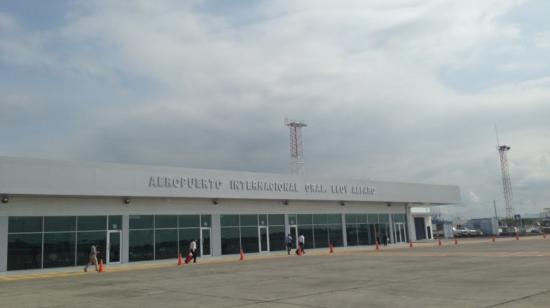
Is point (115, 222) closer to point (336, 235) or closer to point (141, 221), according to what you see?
point (141, 221)

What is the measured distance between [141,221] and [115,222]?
1634 millimetres

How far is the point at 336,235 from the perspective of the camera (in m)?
43.7

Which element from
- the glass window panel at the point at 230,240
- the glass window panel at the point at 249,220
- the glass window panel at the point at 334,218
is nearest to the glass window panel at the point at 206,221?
the glass window panel at the point at 230,240

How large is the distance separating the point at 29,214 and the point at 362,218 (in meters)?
27.7

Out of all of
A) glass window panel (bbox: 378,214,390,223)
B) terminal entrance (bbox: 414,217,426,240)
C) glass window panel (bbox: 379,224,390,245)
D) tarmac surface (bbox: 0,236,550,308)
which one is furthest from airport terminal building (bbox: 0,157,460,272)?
terminal entrance (bbox: 414,217,426,240)

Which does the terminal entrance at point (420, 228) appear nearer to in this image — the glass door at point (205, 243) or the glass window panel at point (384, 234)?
the glass window panel at point (384, 234)

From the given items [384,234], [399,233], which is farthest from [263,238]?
[399,233]

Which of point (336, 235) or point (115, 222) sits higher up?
point (115, 222)

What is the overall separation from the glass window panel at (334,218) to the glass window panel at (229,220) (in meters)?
9.50

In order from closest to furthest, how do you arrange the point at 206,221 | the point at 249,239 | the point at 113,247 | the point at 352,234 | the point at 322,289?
1. the point at 322,289
2. the point at 113,247
3. the point at 206,221
4. the point at 249,239
5. the point at 352,234

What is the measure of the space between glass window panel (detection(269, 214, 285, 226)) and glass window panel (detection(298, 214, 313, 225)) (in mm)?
1773

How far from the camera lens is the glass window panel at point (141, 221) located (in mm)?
31391

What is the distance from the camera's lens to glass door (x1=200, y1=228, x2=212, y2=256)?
34.7 meters

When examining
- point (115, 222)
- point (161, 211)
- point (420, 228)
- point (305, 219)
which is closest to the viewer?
point (115, 222)
